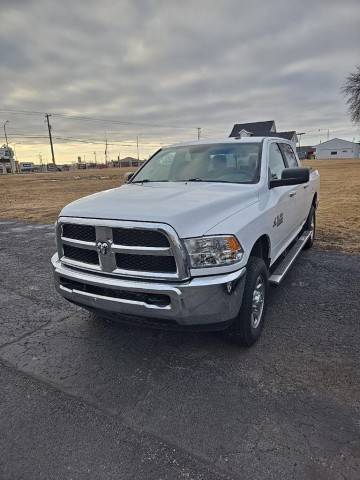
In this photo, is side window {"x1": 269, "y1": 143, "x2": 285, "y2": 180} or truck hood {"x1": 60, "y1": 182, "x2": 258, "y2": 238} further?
side window {"x1": 269, "y1": 143, "x2": 285, "y2": 180}

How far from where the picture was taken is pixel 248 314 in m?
3.07

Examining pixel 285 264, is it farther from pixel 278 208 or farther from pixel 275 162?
pixel 275 162

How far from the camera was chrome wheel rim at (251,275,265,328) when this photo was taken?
326cm

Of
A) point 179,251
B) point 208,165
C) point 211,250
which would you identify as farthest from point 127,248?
point 208,165

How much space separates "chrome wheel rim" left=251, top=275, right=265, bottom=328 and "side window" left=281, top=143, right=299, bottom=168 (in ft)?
8.18

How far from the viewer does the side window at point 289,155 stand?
5.26 m

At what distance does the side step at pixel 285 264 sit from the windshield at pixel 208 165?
1077 millimetres

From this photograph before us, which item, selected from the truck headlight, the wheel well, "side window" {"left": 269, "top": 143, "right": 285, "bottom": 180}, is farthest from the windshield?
the truck headlight

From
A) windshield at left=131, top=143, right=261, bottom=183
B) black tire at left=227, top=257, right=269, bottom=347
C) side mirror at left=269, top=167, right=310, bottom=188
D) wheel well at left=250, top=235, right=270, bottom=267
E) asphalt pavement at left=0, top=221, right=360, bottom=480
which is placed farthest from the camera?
windshield at left=131, top=143, right=261, bottom=183

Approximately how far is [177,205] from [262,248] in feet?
3.72

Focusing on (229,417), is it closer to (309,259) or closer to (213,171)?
(213,171)

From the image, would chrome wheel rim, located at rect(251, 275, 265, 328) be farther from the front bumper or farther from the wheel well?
the front bumper

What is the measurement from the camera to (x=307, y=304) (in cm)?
421

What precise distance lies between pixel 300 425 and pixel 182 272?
128cm
